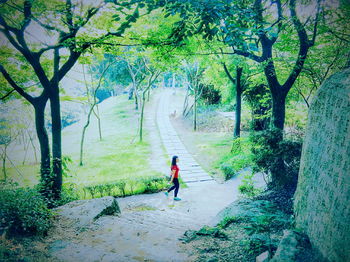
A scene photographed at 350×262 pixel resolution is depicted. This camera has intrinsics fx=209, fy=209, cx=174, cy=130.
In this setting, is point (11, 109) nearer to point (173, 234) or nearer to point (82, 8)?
point (82, 8)

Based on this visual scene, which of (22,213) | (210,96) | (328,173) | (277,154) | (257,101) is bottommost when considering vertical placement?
(22,213)

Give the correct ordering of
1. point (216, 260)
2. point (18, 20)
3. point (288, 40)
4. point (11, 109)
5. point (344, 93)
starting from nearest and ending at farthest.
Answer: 1. point (344, 93)
2. point (216, 260)
3. point (18, 20)
4. point (288, 40)
5. point (11, 109)

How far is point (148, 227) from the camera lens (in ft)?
17.8

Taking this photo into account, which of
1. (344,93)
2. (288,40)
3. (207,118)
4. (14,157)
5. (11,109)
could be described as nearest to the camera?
(344,93)

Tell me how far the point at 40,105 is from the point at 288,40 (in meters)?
9.34

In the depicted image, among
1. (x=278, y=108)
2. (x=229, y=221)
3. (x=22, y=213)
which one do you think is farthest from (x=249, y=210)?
(x=22, y=213)

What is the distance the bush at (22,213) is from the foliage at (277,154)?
19.3ft

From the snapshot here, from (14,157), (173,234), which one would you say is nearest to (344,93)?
(173,234)

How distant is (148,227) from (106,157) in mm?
12974

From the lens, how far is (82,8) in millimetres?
6508

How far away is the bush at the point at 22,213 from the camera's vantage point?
3872mm

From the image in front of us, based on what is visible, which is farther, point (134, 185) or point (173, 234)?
point (134, 185)

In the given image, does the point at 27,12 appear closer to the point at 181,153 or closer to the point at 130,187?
the point at 130,187

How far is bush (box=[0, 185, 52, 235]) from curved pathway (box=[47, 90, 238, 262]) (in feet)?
1.28
